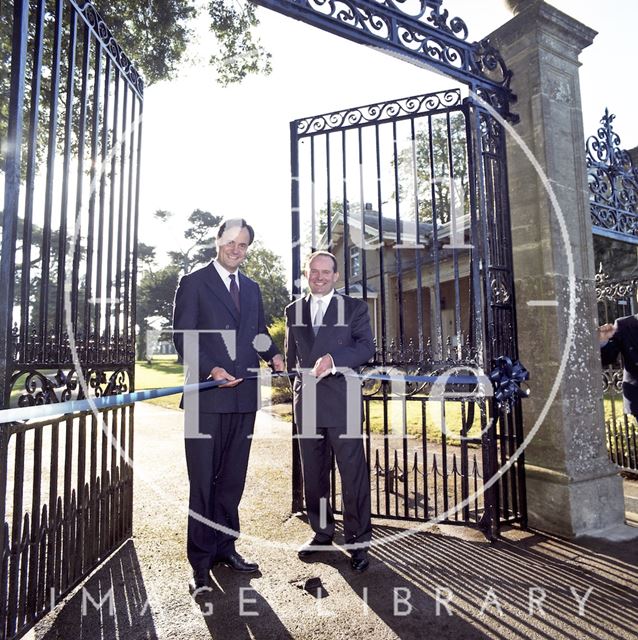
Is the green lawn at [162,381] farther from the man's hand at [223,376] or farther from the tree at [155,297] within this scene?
the tree at [155,297]

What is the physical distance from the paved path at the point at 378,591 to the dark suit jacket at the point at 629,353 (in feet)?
4.13

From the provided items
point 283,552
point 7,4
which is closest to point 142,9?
point 7,4

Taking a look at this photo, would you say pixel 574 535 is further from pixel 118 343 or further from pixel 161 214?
pixel 161 214

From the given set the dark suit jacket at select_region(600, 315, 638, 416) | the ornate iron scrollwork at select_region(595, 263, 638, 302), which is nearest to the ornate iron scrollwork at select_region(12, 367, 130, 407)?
the dark suit jacket at select_region(600, 315, 638, 416)

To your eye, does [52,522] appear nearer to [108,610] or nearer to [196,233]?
[108,610]

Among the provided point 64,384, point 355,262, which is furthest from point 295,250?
point 355,262

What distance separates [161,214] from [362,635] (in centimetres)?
5967

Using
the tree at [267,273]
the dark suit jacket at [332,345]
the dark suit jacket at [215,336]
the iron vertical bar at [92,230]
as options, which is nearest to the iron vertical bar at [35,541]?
the iron vertical bar at [92,230]

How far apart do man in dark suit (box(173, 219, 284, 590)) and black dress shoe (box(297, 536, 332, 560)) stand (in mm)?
376

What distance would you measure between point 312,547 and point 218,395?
1353 millimetres

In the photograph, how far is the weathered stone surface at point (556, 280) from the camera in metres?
3.86

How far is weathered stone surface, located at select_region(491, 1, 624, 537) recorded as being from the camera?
3.86 m

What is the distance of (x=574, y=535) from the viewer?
366 cm

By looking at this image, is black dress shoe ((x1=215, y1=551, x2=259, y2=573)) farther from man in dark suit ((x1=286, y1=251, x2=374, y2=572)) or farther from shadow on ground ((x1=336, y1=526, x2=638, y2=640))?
shadow on ground ((x1=336, y1=526, x2=638, y2=640))
